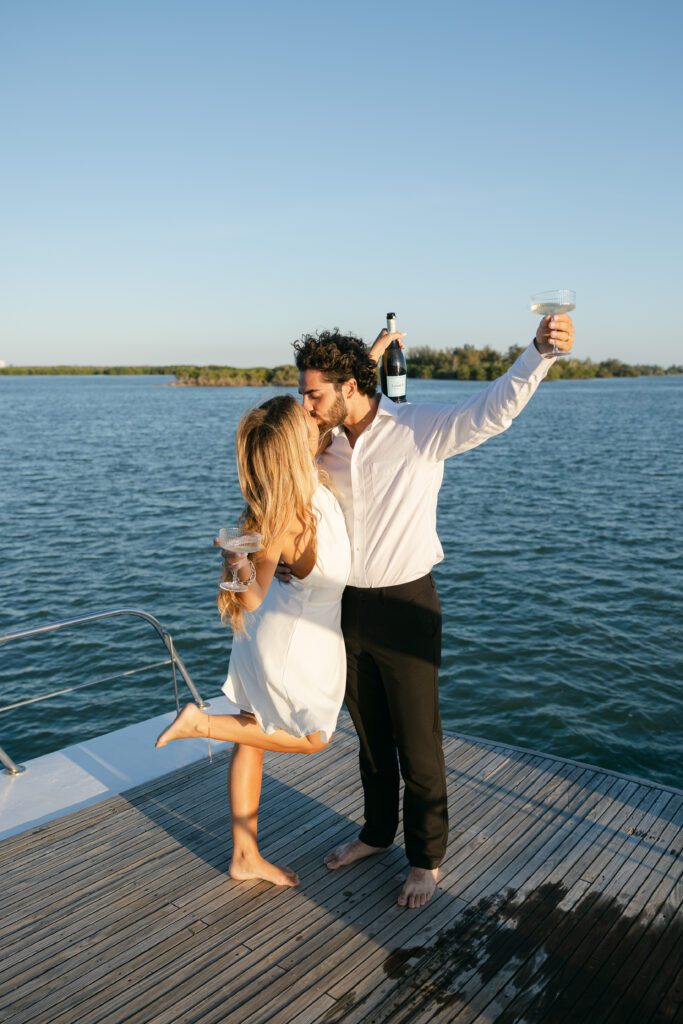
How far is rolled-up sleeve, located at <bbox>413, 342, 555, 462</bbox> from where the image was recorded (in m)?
2.70

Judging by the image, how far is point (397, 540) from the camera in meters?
3.07

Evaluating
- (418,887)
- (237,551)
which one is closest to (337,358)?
(237,551)

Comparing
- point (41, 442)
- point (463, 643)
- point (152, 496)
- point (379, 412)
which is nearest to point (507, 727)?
point (463, 643)

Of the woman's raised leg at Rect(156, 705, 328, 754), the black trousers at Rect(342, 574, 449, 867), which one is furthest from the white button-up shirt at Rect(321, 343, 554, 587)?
the woman's raised leg at Rect(156, 705, 328, 754)

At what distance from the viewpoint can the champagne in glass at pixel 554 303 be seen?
257 centimetres

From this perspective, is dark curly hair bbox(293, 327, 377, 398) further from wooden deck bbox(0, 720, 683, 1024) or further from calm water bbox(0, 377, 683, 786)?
calm water bbox(0, 377, 683, 786)

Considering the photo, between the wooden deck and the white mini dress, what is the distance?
837 mm

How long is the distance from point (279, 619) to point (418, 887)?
131cm

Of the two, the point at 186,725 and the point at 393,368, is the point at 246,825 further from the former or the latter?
the point at 393,368

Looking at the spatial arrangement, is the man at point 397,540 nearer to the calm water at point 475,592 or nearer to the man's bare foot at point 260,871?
the man's bare foot at point 260,871

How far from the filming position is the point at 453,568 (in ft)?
44.8

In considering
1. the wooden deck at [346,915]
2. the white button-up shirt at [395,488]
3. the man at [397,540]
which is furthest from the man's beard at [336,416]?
the wooden deck at [346,915]

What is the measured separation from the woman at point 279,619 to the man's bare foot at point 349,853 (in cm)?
23

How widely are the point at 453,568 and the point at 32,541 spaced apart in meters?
8.86
